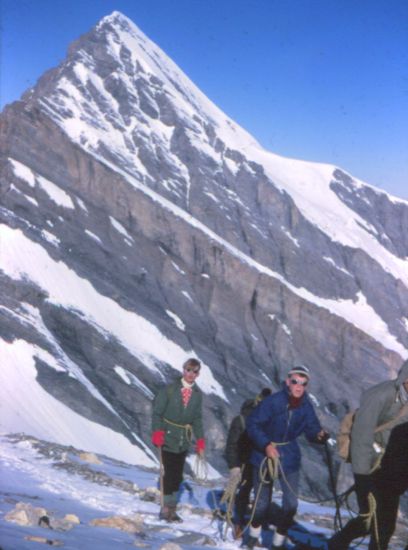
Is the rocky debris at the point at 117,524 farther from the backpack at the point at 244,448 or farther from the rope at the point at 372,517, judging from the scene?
the rope at the point at 372,517

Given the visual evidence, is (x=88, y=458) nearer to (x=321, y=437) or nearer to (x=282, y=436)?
(x=282, y=436)

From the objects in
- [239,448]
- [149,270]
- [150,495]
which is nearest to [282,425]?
[239,448]

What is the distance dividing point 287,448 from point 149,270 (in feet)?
222

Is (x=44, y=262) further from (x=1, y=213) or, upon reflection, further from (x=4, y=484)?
(x=4, y=484)

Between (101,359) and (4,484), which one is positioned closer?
(4,484)

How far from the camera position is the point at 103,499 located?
30.4 ft

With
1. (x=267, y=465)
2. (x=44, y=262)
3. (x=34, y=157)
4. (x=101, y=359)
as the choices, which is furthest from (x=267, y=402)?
(x=34, y=157)

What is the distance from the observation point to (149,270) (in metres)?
74.6

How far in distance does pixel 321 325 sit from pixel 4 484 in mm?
84460

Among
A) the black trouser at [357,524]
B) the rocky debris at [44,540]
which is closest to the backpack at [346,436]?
the black trouser at [357,524]

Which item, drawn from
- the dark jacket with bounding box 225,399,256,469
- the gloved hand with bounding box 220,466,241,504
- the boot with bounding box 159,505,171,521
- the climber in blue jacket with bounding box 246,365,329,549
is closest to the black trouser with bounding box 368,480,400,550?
the climber in blue jacket with bounding box 246,365,329,549

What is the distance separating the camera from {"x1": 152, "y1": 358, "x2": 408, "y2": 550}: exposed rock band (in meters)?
5.93

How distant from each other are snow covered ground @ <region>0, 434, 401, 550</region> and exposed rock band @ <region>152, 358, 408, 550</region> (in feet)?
1.66

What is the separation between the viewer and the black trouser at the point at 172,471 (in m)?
8.62
